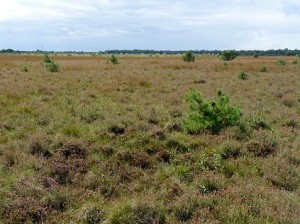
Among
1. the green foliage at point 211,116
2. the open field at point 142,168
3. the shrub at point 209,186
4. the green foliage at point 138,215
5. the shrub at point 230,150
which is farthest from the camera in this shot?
the green foliage at point 211,116

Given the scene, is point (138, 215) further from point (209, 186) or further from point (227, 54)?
point (227, 54)

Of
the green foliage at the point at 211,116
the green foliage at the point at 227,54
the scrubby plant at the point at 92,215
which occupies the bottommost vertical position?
the scrubby plant at the point at 92,215

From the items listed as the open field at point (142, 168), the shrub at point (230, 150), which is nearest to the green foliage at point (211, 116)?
the open field at point (142, 168)

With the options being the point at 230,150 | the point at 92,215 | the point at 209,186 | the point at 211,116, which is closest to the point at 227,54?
the point at 211,116

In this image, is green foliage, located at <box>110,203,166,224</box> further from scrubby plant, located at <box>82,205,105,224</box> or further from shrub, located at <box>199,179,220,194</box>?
shrub, located at <box>199,179,220,194</box>

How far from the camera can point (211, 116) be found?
444 inches

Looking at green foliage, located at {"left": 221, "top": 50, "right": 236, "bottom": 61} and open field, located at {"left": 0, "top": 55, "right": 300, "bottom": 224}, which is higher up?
green foliage, located at {"left": 221, "top": 50, "right": 236, "bottom": 61}

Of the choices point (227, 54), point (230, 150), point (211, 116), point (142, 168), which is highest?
point (227, 54)

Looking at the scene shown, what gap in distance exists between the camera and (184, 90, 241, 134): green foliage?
36.3 ft

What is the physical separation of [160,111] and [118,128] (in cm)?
358

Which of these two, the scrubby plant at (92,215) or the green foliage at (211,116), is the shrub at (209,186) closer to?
the scrubby plant at (92,215)

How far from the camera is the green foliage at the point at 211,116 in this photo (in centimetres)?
1105

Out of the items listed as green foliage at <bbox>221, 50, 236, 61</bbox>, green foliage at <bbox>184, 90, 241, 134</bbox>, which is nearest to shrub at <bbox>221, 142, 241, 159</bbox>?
green foliage at <bbox>184, 90, 241, 134</bbox>

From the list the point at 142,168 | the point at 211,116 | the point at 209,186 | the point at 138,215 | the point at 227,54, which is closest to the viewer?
the point at 138,215
